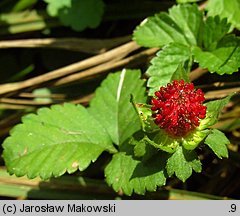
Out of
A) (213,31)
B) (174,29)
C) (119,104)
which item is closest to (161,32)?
(174,29)

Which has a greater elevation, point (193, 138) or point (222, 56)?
point (222, 56)

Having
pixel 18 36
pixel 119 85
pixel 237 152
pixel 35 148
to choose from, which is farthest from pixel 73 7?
pixel 237 152

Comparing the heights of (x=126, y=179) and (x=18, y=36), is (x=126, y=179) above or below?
below

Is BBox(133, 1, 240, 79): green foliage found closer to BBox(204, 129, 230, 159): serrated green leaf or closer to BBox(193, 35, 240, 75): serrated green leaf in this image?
BBox(193, 35, 240, 75): serrated green leaf

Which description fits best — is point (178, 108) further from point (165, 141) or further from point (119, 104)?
point (119, 104)

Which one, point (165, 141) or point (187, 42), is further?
point (187, 42)

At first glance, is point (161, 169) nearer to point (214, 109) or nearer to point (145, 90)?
point (214, 109)

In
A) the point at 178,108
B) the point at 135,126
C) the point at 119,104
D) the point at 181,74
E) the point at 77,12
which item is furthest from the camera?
the point at 77,12
